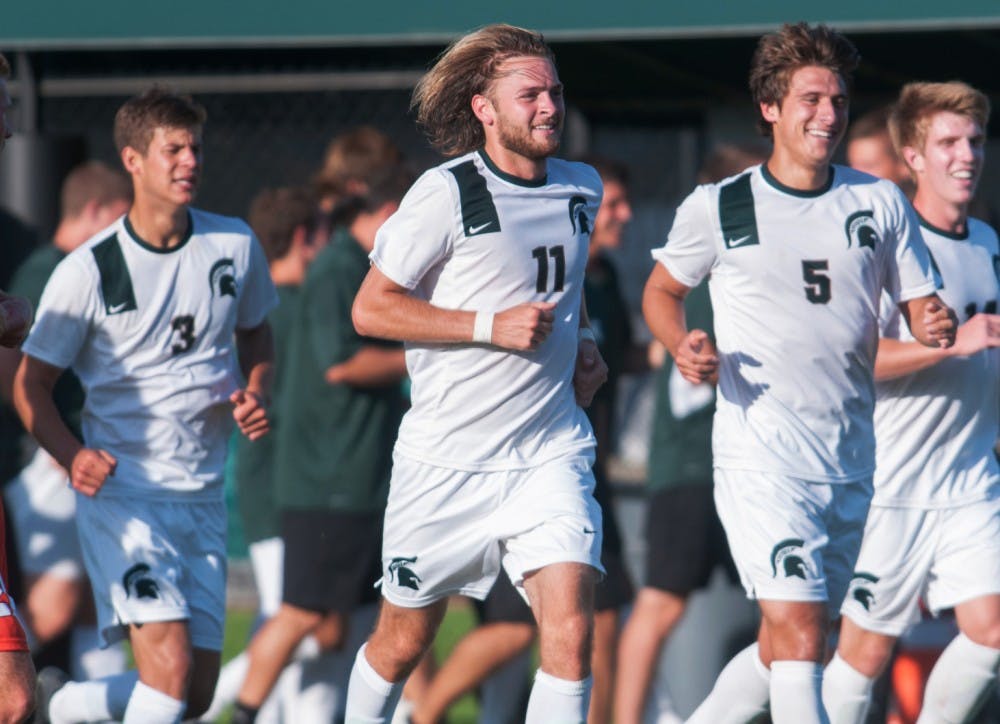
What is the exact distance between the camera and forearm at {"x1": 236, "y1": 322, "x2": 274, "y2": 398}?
22.2ft

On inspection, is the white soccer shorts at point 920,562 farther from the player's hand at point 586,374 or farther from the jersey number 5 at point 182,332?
the jersey number 5 at point 182,332

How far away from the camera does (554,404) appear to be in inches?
229

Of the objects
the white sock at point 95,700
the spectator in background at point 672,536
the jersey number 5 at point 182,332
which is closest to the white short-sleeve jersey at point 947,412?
the spectator in background at point 672,536

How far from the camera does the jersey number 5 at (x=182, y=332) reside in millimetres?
6477

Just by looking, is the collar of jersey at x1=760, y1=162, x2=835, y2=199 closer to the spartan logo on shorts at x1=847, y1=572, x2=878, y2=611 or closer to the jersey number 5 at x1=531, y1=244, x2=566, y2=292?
the jersey number 5 at x1=531, y1=244, x2=566, y2=292

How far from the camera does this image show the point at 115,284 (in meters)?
6.42

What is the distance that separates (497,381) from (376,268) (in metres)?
0.49

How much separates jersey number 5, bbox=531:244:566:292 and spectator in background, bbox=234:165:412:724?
214 centimetres

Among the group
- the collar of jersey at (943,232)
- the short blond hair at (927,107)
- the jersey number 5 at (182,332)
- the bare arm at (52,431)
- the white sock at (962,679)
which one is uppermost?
the short blond hair at (927,107)

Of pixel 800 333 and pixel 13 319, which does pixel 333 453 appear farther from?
pixel 13 319

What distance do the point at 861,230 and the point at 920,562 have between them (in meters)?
1.27

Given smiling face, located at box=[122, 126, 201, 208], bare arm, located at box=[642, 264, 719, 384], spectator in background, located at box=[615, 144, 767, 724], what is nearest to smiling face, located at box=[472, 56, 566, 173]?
bare arm, located at box=[642, 264, 719, 384]

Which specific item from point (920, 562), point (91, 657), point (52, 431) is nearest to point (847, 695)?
point (920, 562)

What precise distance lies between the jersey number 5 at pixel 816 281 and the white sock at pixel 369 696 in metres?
1.72
